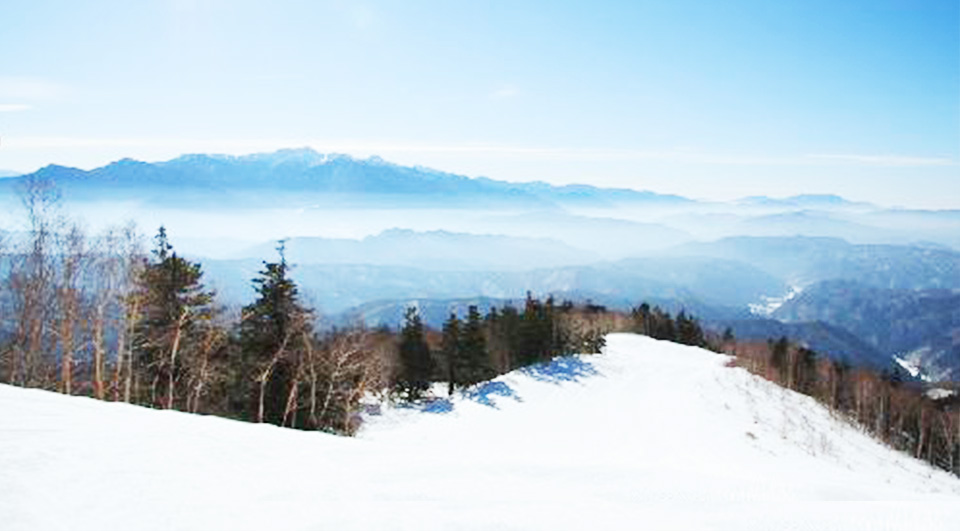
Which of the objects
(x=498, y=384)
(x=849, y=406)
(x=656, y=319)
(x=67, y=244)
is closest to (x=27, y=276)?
(x=67, y=244)

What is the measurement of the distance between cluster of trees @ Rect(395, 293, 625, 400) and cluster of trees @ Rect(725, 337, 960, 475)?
23.1 m

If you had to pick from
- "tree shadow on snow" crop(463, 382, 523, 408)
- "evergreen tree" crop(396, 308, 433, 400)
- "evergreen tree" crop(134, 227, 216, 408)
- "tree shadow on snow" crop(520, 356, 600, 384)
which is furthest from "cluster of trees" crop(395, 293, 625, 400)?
"evergreen tree" crop(134, 227, 216, 408)

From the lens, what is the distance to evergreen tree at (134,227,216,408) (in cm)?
3481

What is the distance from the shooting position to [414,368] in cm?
6469

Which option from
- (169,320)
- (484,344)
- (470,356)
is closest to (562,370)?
(484,344)

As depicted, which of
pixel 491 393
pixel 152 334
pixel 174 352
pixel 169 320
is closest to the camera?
pixel 174 352

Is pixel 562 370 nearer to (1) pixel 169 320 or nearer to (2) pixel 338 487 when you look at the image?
(1) pixel 169 320

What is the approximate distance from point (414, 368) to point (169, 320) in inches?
1227

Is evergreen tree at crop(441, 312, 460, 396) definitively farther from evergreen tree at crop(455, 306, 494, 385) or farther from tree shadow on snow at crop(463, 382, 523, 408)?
tree shadow on snow at crop(463, 382, 523, 408)

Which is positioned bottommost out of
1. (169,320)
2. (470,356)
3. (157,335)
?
(470,356)

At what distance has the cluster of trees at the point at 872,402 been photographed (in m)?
90.2

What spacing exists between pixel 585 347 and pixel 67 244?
66.4m

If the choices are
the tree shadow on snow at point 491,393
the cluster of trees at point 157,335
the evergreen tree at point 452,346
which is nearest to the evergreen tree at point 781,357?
the evergreen tree at point 452,346

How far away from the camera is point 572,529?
684cm
